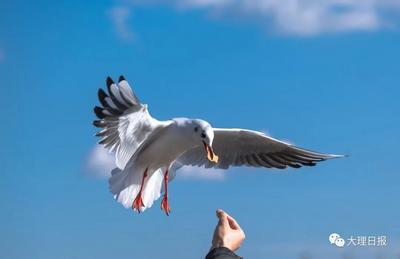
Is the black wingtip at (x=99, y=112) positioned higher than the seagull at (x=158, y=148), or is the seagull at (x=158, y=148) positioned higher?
the seagull at (x=158, y=148)

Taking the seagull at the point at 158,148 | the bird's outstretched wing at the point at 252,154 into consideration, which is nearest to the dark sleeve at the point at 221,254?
the seagull at the point at 158,148

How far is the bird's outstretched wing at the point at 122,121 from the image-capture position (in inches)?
148

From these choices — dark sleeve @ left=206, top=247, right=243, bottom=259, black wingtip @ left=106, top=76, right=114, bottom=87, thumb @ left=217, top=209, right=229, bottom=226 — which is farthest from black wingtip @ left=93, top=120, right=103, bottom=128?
dark sleeve @ left=206, top=247, right=243, bottom=259

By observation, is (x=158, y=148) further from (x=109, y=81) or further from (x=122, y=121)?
(x=109, y=81)

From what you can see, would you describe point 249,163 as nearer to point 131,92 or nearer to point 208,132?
point 208,132

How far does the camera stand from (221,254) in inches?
47.1

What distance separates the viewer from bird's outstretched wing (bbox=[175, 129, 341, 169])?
4.71 m

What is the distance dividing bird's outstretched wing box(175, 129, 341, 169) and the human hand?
328 cm

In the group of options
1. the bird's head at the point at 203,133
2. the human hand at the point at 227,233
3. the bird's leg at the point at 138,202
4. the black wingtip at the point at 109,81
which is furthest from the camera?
the bird's leg at the point at 138,202

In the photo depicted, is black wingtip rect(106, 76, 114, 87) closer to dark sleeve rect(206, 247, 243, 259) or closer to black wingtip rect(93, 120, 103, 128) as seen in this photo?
black wingtip rect(93, 120, 103, 128)

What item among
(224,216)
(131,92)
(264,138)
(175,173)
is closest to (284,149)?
(264,138)

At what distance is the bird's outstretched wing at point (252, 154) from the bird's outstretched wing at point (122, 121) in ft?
2.18

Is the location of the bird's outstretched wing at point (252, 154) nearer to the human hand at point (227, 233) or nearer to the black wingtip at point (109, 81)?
the black wingtip at point (109, 81)

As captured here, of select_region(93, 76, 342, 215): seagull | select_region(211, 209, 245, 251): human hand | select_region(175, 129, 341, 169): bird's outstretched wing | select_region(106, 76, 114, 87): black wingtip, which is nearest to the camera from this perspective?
select_region(211, 209, 245, 251): human hand
